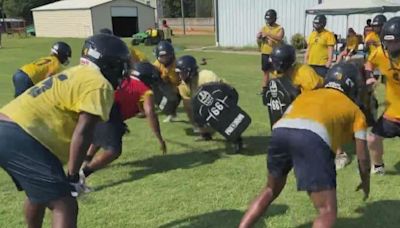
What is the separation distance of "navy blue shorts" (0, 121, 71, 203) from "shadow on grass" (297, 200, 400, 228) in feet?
7.69

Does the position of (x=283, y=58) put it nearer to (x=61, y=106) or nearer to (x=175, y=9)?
(x=61, y=106)

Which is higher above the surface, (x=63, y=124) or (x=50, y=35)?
(x=63, y=124)

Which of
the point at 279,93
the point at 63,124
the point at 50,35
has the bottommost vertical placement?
the point at 50,35

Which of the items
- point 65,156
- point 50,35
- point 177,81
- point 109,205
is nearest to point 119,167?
point 109,205

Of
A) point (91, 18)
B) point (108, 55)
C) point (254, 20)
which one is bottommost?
point (91, 18)

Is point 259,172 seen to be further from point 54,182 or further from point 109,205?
point 54,182

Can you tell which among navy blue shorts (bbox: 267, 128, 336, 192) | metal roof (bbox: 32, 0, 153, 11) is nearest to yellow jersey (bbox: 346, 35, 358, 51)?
navy blue shorts (bbox: 267, 128, 336, 192)

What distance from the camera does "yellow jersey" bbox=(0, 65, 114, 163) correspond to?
134 inches

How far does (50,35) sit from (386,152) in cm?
4559

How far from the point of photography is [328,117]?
152 inches

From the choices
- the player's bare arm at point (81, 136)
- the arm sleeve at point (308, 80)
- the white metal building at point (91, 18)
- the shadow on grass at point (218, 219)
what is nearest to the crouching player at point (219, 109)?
the arm sleeve at point (308, 80)

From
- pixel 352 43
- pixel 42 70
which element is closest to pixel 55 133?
pixel 42 70

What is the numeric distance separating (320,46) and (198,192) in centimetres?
563

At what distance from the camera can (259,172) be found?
6445mm
